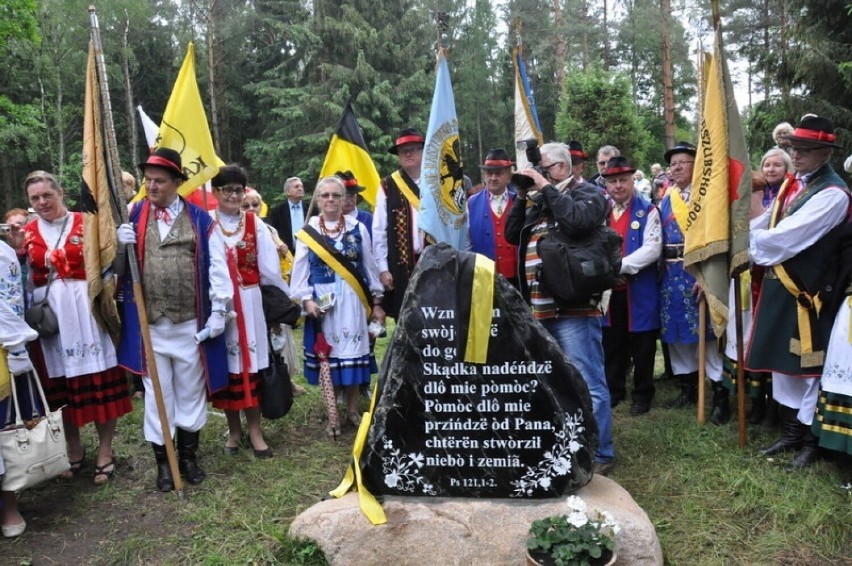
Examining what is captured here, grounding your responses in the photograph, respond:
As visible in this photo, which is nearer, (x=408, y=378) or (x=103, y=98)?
(x=408, y=378)

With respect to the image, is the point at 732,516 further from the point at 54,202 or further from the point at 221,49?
the point at 221,49

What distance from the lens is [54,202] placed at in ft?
13.8

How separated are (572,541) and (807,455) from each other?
2.18m

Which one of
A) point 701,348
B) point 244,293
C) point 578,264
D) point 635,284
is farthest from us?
point 635,284

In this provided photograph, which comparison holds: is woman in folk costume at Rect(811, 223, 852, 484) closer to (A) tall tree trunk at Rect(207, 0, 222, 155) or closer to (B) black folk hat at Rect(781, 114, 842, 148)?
(B) black folk hat at Rect(781, 114, 842, 148)

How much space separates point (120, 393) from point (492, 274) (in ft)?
9.25

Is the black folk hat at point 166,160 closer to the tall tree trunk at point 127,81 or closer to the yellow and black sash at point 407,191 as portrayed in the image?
the yellow and black sash at point 407,191

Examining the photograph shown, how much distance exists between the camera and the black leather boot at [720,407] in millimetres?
5105

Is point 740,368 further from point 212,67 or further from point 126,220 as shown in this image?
point 212,67

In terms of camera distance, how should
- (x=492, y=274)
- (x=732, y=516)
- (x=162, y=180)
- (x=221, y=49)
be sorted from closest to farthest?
(x=492, y=274)
(x=732, y=516)
(x=162, y=180)
(x=221, y=49)

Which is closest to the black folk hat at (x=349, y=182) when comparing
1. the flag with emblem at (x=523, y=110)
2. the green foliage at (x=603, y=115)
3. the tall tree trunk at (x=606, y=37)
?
the flag with emblem at (x=523, y=110)

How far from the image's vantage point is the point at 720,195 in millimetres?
4441

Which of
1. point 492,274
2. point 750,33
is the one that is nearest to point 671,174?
point 492,274

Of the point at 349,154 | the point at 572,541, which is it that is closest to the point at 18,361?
the point at 572,541
